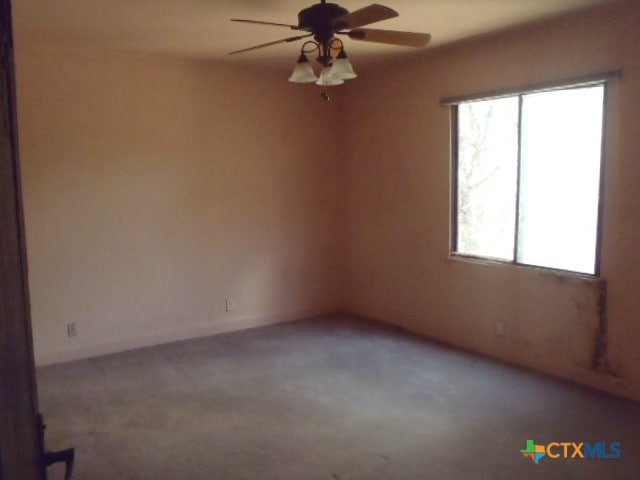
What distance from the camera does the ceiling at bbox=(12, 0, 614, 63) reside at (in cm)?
321

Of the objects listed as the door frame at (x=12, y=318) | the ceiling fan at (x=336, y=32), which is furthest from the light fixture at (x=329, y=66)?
the door frame at (x=12, y=318)

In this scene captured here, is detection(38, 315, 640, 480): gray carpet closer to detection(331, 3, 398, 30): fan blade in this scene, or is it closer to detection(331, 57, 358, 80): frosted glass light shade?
detection(331, 57, 358, 80): frosted glass light shade

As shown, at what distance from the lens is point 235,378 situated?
402 cm

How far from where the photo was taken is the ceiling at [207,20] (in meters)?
3.21

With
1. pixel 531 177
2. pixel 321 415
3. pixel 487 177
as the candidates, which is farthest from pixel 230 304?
pixel 531 177

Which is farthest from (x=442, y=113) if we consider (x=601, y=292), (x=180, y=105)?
(x=180, y=105)

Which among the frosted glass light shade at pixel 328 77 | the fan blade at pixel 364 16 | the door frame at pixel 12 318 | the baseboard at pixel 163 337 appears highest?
the fan blade at pixel 364 16

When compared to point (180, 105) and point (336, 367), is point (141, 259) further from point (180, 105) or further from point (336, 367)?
point (336, 367)

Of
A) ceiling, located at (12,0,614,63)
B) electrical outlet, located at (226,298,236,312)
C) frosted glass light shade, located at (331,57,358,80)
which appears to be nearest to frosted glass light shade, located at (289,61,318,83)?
frosted glass light shade, located at (331,57,358,80)

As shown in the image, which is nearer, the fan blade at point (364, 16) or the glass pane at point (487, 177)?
the fan blade at point (364, 16)

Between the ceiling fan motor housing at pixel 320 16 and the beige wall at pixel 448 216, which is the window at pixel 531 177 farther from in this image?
the ceiling fan motor housing at pixel 320 16

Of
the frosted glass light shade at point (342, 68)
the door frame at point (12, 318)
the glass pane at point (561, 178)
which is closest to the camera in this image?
the door frame at point (12, 318)

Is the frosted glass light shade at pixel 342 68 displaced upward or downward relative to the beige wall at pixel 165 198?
upward

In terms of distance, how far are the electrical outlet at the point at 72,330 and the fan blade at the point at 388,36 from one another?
3319 mm
